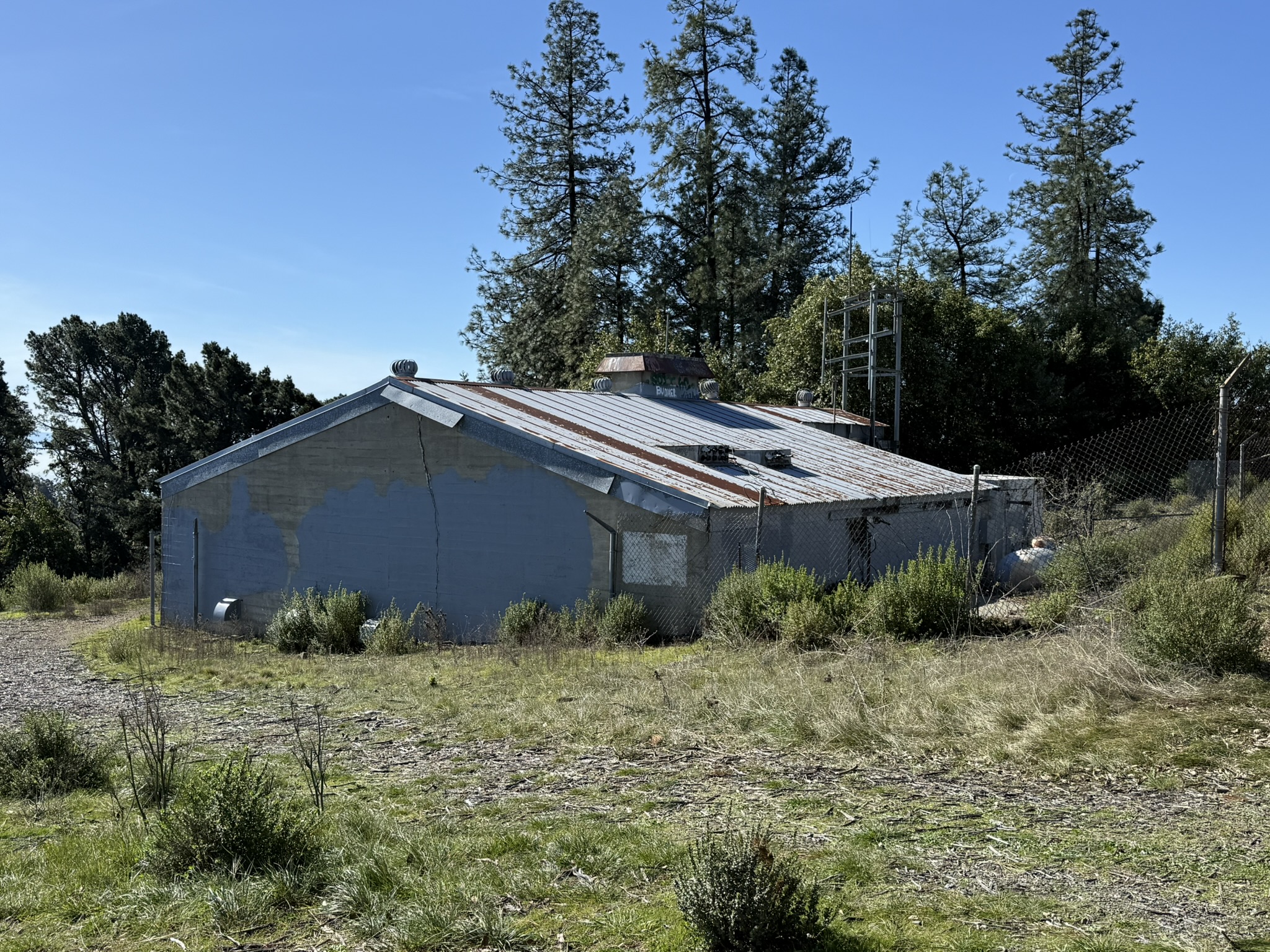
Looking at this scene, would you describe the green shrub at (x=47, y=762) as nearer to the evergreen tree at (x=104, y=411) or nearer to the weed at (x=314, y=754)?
the weed at (x=314, y=754)

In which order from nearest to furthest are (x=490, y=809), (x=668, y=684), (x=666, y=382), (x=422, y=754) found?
1. (x=490, y=809)
2. (x=422, y=754)
3. (x=668, y=684)
4. (x=666, y=382)

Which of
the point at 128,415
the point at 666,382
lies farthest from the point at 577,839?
the point at 128,415

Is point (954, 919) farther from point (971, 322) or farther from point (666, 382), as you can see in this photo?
point (971, 322)

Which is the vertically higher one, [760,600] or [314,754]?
[760,600]

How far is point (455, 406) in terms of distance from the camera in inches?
694

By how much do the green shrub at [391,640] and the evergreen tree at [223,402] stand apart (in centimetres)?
2648

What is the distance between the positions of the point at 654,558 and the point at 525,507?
2.53 metres

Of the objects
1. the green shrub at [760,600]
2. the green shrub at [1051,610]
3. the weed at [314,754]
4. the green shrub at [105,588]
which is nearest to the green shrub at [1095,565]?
the green shrub at [1051,610]

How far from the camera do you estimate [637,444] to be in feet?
61.2

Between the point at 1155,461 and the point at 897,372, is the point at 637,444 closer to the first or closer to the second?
the point at 897,372

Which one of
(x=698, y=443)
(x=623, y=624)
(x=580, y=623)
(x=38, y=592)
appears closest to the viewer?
(x=623, y=624)

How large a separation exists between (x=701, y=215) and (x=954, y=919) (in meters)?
43.0

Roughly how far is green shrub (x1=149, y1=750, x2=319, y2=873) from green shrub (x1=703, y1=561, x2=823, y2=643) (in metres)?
7.51

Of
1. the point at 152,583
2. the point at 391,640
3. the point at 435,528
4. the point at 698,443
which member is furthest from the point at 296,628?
the point at 698,443
